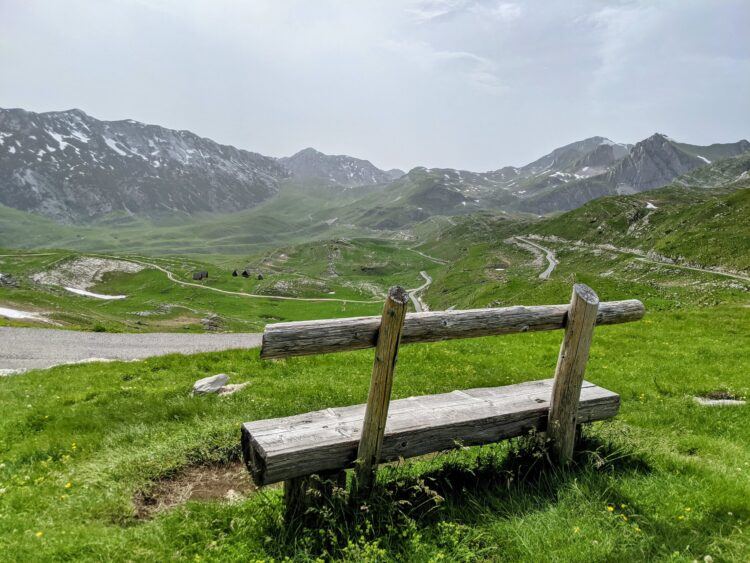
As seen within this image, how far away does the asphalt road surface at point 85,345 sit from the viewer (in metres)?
29.3

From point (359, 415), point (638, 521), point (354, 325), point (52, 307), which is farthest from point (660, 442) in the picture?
point (52, 307)

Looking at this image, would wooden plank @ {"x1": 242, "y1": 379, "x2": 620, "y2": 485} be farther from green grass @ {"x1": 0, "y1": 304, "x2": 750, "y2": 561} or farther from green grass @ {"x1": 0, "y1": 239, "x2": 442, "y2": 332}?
green grass @ {"x1": 0, "y1": 239, "x2": 442, "y2": 332}

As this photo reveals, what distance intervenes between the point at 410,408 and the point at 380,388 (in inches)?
74.7

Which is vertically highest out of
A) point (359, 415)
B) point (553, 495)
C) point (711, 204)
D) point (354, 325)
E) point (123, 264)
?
point (711, 204)

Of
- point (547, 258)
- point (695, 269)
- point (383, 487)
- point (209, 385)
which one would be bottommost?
point (547, 258)

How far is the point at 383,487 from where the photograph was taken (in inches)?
270

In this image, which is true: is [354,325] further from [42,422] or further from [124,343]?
[124,343]

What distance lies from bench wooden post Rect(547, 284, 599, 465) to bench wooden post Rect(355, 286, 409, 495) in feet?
10.6

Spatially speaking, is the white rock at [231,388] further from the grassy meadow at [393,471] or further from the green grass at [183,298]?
the green grass at [183,298]

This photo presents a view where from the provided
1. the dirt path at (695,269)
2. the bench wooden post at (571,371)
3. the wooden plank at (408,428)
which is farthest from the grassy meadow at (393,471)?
the dirt path at (695,269)

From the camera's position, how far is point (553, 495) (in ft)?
24.1

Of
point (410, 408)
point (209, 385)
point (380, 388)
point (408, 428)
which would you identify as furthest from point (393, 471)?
point (209, 385)

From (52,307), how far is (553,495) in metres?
75.3

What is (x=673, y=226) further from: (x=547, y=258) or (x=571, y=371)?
(x=571, y=371)
